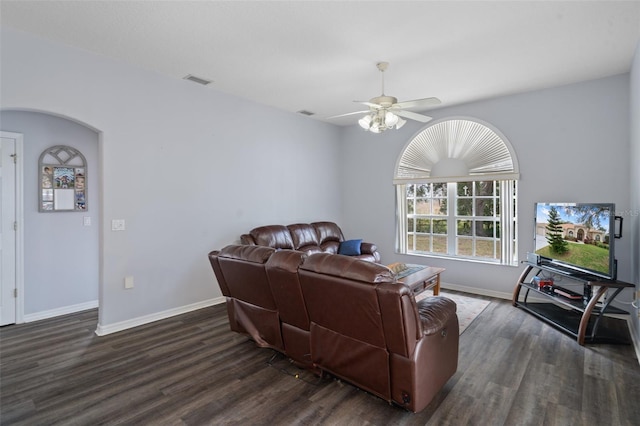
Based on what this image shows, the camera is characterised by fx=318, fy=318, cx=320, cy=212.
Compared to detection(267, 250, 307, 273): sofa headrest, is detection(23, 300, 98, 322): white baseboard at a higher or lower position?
lower

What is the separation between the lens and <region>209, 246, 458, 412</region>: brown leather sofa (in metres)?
1.94

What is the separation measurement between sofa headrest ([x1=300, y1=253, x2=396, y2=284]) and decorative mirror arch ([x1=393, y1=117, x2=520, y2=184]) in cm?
371

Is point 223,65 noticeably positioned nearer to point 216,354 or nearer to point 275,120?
point 275,120

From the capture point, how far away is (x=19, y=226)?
12.3 ft

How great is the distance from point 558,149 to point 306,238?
3862 millimetres

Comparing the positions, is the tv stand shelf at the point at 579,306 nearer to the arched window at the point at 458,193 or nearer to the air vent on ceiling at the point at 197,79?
the arched window at the point at 458,193

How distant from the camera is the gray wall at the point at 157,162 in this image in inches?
125

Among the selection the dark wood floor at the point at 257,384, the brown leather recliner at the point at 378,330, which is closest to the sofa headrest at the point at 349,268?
the brown leather recliner at the point at 378,330

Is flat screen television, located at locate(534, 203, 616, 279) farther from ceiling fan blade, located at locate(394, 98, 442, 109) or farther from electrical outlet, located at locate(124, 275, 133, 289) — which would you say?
electrical outlet, located at locate(124, 275, 133, 289)

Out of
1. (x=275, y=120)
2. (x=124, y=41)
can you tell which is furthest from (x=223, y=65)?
(x=275, y=120)

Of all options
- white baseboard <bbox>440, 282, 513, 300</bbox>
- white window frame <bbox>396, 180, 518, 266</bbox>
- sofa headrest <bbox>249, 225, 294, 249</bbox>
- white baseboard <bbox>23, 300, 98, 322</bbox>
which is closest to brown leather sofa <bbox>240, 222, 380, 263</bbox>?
sofa headrest <bbox>249, 225, 294, 249</bbox>

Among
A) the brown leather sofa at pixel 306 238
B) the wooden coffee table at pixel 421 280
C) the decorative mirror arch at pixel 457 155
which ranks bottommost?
the wooden coffee table at pixel 421 280

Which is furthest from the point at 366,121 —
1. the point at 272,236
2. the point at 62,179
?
the point at 62,179

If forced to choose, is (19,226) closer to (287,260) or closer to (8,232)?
(8,232)
